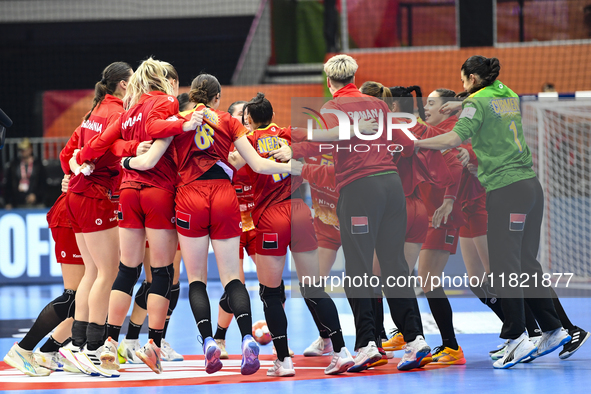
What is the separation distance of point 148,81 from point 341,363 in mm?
2355

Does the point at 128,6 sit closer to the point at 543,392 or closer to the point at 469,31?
the point at 469,31

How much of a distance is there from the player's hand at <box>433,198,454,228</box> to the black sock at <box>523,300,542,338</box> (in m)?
0.87

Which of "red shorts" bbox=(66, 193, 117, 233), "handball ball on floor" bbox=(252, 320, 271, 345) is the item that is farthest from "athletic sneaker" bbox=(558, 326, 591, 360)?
"red shorts" bbox=(66, 193, 117, 233)

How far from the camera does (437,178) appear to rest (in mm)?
5355

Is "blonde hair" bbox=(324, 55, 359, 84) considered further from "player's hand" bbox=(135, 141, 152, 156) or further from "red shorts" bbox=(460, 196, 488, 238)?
"red shorts" bbox=(460, 196, 488, 238)

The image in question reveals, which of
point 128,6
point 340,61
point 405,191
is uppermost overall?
point 128,6

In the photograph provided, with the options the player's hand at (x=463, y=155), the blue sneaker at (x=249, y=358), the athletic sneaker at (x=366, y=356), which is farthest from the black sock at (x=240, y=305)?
the player's hand at (x=463, y=155)

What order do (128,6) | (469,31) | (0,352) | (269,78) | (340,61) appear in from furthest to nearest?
(128,6), (269,78), (469,31), (0,352), (340,61)

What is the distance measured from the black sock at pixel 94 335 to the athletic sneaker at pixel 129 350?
435mm

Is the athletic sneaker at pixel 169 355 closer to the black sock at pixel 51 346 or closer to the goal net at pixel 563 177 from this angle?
the black sock at pixel 51 346

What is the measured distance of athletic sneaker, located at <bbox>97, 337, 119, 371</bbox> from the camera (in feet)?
15.5

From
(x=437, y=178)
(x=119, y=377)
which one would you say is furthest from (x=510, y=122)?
(x=119, y=377)

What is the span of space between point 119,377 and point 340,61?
271 cm

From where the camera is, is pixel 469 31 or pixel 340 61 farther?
pixel 469 31
